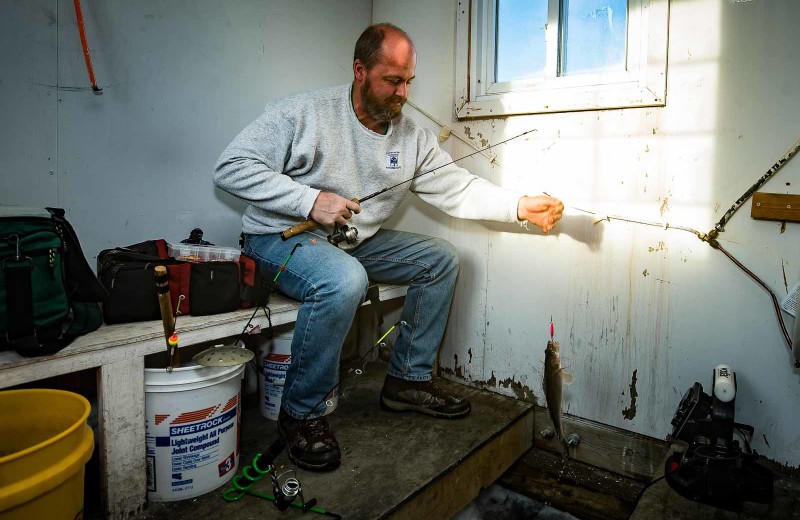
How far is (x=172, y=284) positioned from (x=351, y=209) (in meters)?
0.68

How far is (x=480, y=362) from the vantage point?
2.54 m

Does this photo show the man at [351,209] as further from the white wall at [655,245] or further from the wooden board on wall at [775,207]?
the wooden board on wall at [775,207]

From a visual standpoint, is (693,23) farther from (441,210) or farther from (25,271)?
(25,271)

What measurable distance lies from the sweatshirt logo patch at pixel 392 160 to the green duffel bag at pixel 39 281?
1.24m

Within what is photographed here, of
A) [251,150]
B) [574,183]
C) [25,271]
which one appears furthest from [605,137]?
[25,271]

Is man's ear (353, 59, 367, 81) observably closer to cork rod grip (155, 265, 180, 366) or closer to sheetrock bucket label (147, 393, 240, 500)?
cork rod grip (155, 265, 180, 366)

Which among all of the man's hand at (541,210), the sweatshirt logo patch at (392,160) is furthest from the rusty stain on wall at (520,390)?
the sweatshirt logo patch at (392,160)

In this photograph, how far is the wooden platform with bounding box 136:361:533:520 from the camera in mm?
1515

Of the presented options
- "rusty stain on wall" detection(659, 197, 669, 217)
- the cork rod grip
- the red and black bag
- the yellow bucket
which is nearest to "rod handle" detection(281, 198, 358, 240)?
the red and black bag

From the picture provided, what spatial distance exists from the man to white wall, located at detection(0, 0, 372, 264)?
32 centimetres

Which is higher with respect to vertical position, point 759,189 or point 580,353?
point 759,189

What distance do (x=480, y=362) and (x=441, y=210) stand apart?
2.58 feet

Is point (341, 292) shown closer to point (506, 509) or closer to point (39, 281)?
point (39, 281)

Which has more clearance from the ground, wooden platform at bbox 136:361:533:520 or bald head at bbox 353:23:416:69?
bald head at bbox 353:23:416:69
